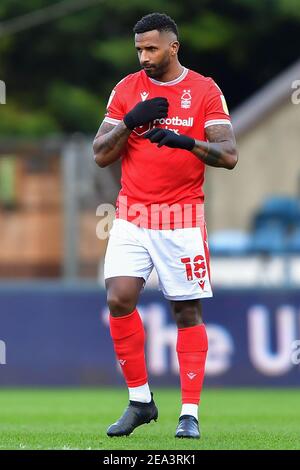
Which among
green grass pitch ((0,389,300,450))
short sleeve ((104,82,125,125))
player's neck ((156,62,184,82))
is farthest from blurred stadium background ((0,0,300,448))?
player's neck ((156,62,184,82))

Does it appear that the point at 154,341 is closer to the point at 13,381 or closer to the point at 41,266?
the point at 13,381

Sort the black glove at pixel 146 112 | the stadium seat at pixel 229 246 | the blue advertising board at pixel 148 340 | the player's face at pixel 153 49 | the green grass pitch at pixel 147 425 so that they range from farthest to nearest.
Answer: the stadium seat at pixel 229 246 < the blue advertising board at pixel 148 340 < the player's face at pixel 153 49 < the black glove at pixel 146 112 < the green grass pitch at pixel 147 425

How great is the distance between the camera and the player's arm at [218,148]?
27.0 feet

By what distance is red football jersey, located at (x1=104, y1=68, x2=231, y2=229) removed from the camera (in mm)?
8430

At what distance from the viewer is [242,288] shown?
53.9ft

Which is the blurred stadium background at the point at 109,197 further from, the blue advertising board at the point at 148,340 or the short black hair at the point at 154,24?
the short black hair at the point at 154,24

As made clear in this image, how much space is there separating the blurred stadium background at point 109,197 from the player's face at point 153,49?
6.65 m

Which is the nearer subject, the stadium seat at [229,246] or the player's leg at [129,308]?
the player's leg at [129,308]

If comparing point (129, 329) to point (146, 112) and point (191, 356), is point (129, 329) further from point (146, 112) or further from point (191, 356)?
point (146, 112)

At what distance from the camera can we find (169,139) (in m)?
8.09

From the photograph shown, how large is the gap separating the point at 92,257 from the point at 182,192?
1339 centimetres

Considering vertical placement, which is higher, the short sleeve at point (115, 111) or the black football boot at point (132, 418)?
the short sleeve at point (115, 111)

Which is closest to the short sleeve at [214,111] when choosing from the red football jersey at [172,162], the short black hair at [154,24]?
the red football jersey at [172,162]

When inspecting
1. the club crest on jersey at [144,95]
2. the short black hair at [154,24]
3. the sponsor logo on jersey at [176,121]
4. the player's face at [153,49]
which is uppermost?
the short black hair at [154,24]
